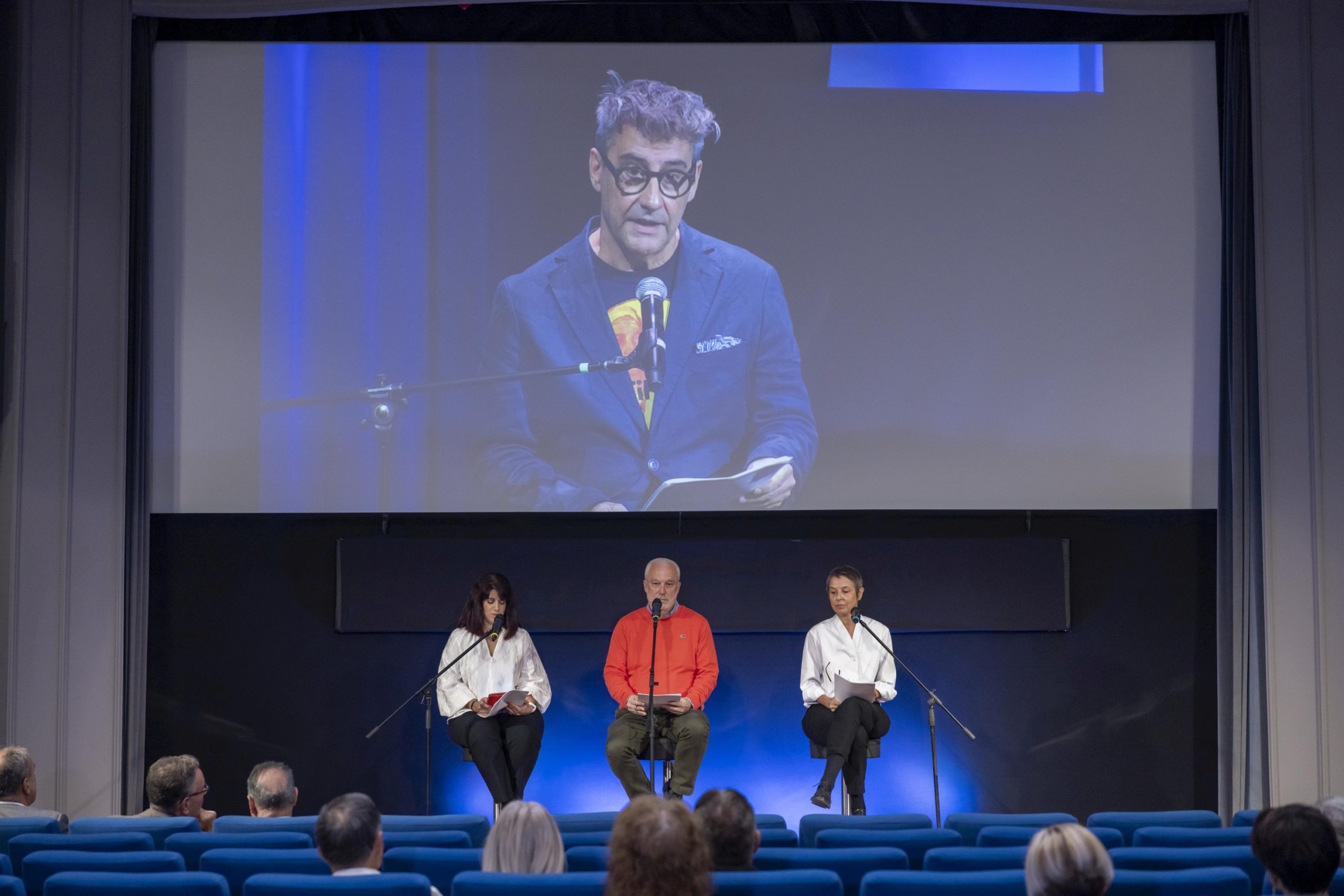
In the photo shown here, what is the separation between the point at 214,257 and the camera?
5.71 m

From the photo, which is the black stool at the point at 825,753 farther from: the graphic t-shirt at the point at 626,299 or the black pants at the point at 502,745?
the graphic t-shirt at the point at 626,299

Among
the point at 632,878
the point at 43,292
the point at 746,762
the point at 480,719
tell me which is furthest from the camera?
the point at 746,762

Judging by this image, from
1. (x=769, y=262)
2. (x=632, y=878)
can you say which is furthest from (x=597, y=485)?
(x=632, y=878)

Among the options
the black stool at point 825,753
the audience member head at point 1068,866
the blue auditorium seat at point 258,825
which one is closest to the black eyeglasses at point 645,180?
the black stool at point 825,753

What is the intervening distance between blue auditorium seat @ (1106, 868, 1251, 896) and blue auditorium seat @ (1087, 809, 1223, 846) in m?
0.89

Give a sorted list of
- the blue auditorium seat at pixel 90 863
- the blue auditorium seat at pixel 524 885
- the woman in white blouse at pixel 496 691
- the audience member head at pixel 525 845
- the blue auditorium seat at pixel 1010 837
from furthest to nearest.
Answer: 1. the woman in white blouse at pixel 496 691
2. the blue auditorium seat at pixel 1010 837
3. the blue auditorium seat at pixel 90 863
4. the audience member head at pixel 525 845
5. the blue auditorium seat at pixel 524 885

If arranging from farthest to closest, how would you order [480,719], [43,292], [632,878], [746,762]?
[746,762] → [43,292] → [480,719] → [632,878]

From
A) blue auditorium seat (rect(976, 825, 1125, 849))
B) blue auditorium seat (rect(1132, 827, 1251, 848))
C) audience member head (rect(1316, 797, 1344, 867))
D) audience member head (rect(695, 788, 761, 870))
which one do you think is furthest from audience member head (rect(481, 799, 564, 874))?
audience member head (rect(1316, 797, 1344, 867))

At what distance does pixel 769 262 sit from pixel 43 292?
10.7 feet

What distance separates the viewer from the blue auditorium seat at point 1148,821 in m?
3.52

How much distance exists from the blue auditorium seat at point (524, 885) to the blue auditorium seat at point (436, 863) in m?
0.41

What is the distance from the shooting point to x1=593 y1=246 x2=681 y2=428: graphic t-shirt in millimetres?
5707

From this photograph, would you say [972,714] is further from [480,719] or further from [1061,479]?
[480,719]

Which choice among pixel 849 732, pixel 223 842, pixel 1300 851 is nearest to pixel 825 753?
pixel 849 732
